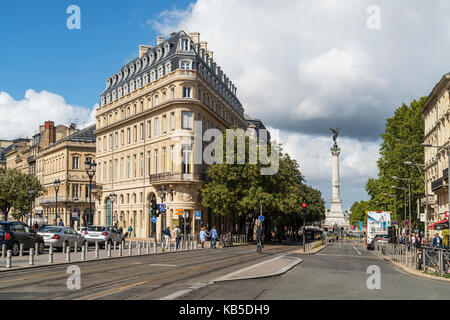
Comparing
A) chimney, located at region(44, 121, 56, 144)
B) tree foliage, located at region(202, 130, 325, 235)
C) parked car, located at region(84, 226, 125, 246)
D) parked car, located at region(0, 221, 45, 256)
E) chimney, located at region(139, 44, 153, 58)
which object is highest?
chimney, located at region(139, 44, 153, 58)

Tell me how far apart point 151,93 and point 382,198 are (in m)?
31.2

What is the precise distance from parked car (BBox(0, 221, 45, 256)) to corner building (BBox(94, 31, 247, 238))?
28356mm

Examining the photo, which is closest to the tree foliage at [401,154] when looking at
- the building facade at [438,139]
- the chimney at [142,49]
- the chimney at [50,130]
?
the building facade at [438,139]

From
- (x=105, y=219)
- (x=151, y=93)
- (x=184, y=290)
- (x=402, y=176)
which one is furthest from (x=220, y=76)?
(x=184, y=290)

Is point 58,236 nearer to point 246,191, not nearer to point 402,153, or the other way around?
point 246,191

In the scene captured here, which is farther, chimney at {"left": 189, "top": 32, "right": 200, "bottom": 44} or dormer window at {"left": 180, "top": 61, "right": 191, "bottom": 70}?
chimney at {"left": 189, "top": 32, "right": 200, "bottom": 44}

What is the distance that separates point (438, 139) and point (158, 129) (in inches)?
1244

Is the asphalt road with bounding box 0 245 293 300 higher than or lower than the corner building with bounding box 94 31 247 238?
lower

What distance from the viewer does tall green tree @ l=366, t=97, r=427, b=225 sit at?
199ft

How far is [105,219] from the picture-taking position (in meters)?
74.1

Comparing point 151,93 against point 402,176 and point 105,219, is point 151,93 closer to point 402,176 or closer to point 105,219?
point 105,219

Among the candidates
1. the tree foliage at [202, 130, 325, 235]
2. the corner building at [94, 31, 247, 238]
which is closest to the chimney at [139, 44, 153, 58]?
the corner building at [94, 31, 247, 238]

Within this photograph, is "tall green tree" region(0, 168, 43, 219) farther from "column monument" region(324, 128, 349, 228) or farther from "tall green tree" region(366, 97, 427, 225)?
"column monument" region(324, 128, 349, 228)
